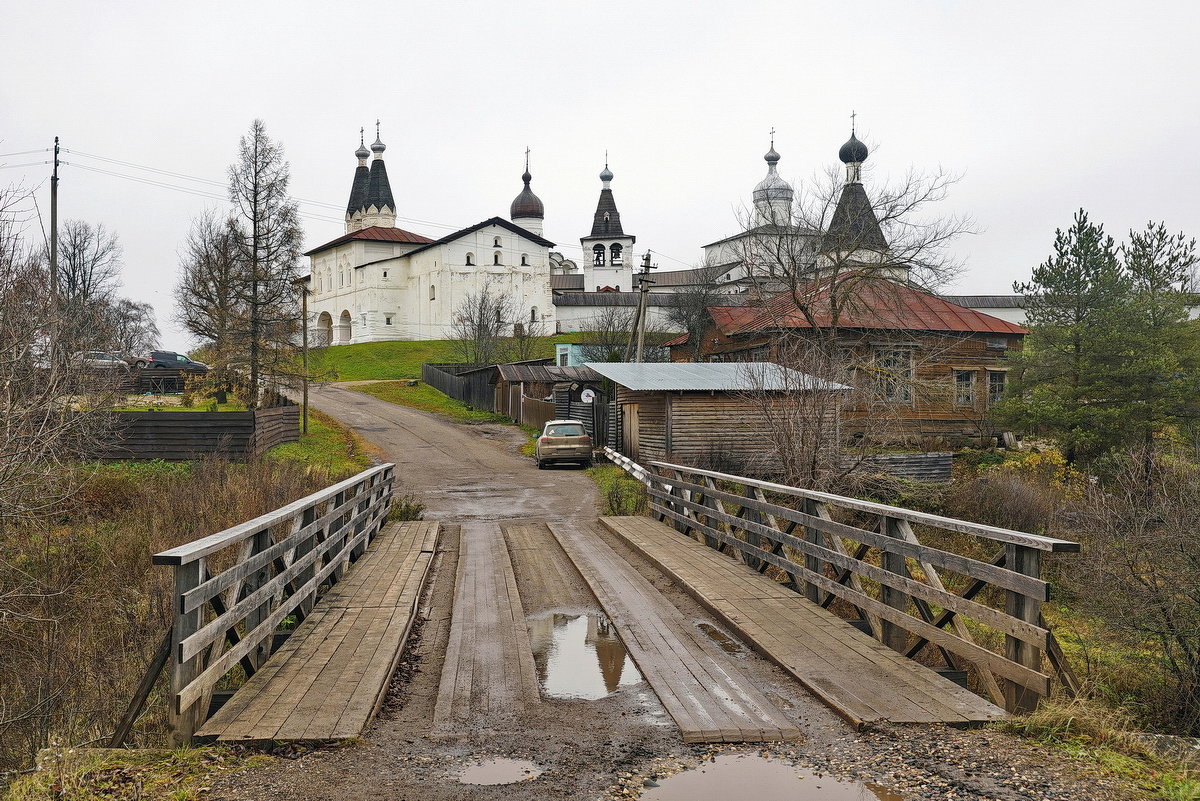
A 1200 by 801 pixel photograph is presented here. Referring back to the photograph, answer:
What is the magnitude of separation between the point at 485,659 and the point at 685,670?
1423 millimetres

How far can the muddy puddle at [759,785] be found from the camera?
13.6 ft

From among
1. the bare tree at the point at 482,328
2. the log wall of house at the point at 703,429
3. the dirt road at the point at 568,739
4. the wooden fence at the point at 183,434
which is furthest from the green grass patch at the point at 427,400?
the dirt road at the point at 568,739

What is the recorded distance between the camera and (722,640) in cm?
708

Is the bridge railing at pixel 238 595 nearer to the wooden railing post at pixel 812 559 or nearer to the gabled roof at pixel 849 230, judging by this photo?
the wooden railing post at pixel 812 559

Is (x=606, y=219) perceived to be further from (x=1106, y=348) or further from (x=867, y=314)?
(x=1106, y=348)

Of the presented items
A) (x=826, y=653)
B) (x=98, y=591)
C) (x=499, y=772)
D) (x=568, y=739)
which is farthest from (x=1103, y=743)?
(x=98, y=591)

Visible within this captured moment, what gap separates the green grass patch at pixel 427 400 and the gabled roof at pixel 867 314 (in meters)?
11.5

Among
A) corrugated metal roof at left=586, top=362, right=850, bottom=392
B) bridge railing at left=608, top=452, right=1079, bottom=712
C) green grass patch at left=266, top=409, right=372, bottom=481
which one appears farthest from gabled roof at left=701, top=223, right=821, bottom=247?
bridge railing at left=608, top=452, right=1079, bottom=712

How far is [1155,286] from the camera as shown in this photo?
3347cm

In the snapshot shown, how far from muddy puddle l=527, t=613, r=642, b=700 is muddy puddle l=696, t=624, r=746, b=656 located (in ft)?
2.28

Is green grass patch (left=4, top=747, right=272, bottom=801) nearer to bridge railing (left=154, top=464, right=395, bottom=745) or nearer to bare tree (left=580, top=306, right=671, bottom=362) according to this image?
bridge railing (left=154, top=464, right=395, bottom=745)

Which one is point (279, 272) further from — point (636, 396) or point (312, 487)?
point (312, 487)

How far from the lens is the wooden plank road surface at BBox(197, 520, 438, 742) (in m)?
4.79

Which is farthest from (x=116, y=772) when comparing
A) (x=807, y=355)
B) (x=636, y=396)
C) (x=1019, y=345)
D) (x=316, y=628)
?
(x=1019, y=345)
